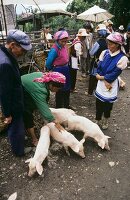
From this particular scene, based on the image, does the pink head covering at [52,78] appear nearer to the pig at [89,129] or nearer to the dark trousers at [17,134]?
the dark trousers at [17,134]

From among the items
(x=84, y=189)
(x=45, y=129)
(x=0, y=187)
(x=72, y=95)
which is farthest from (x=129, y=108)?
(x=0, y=187)

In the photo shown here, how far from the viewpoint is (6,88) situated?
403 centimetres

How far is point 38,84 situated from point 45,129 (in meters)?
0.92

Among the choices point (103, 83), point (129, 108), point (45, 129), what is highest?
point (103, 83)

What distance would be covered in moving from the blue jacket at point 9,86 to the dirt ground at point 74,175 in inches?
41.2

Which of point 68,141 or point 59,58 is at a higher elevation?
point 59,58

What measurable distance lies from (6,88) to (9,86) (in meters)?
0.06

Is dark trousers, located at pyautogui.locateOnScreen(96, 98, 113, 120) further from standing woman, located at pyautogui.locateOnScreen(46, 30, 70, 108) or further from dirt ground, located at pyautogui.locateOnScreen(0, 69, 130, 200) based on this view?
standing woman, located at pyautogui.locateOnScreen(46, 30, 70, 108)

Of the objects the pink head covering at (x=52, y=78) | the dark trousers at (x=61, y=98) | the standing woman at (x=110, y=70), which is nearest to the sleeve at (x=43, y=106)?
the pink head covering at (x=52, y=78)

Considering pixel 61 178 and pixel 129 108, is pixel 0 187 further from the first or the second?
pixel 129 108

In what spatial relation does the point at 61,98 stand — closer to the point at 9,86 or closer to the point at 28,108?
the point at 28,108

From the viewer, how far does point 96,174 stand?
14.5 ft

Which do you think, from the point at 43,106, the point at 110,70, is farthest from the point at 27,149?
the point at 110,70

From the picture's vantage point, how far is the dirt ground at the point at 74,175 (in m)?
3.99
